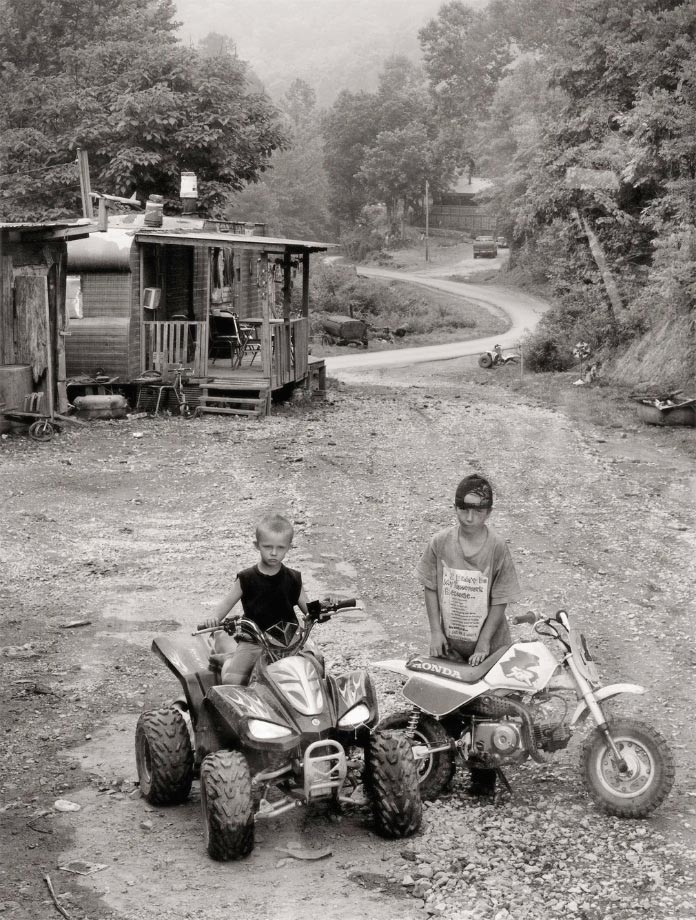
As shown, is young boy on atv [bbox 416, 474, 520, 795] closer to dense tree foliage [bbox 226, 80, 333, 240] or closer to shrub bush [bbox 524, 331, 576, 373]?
shrub bush [bbox 524, 331, 576, 373]

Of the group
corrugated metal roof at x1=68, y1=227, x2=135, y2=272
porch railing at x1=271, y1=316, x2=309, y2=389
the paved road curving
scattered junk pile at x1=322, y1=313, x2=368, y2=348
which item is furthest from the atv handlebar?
scattered junk pile at x1=322, y1=313, x2=368, y2=348

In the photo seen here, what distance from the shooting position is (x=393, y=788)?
5.08 meters

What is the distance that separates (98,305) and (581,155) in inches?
518

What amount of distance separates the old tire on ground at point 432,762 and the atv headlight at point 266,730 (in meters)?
0.82

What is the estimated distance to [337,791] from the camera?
16.8 ft

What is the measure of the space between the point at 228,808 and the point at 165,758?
73 centimetres

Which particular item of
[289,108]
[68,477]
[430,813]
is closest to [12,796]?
[430,813]

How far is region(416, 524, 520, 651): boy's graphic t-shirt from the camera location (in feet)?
18.4

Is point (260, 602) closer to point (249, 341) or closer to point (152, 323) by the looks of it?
point (152, 323)

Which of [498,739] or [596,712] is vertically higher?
[596,712]

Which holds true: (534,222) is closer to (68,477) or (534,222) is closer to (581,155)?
(581,155)

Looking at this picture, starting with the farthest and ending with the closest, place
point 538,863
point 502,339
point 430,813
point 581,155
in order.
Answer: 1. point 502,339
2. point 581,155
3. point 430,813
4. point 538,863

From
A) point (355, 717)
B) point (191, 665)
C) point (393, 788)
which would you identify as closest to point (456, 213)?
point (191, 665)

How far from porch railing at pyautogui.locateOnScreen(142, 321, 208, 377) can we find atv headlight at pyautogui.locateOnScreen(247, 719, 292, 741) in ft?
53.5
